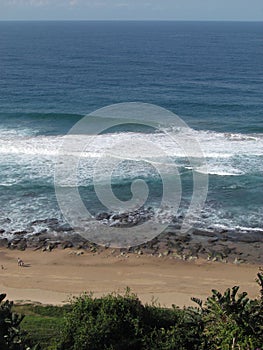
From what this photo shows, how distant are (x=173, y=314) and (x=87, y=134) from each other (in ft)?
115

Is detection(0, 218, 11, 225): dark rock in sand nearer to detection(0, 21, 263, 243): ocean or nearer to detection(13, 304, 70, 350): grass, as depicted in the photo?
detection(0, 21, 263, 243): ocean

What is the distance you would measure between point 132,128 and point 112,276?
29.2 m

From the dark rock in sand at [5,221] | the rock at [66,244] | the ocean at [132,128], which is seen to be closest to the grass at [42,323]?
the rock at [66,244]

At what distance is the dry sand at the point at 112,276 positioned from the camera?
2814cm

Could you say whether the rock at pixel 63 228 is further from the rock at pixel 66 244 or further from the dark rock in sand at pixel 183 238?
the dark rock in sand at pixel 183 238

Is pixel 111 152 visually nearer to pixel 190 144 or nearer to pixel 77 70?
pixel 190 144

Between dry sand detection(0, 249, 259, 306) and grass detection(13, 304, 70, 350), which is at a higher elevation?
dry sand detection(0, 249, 259, 306)

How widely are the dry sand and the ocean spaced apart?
13.1ft

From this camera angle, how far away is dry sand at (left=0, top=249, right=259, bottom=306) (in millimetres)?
28141

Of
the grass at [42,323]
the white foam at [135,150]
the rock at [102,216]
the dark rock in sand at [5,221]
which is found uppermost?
the white foam at [135,150]

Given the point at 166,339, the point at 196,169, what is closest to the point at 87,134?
the point at 196,169

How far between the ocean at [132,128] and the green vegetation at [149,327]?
16.2 m

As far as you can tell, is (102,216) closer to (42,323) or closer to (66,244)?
(66,244)

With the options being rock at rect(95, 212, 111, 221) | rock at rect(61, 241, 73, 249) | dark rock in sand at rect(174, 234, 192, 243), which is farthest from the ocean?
rock at rect(61, 241, 73, 249)
